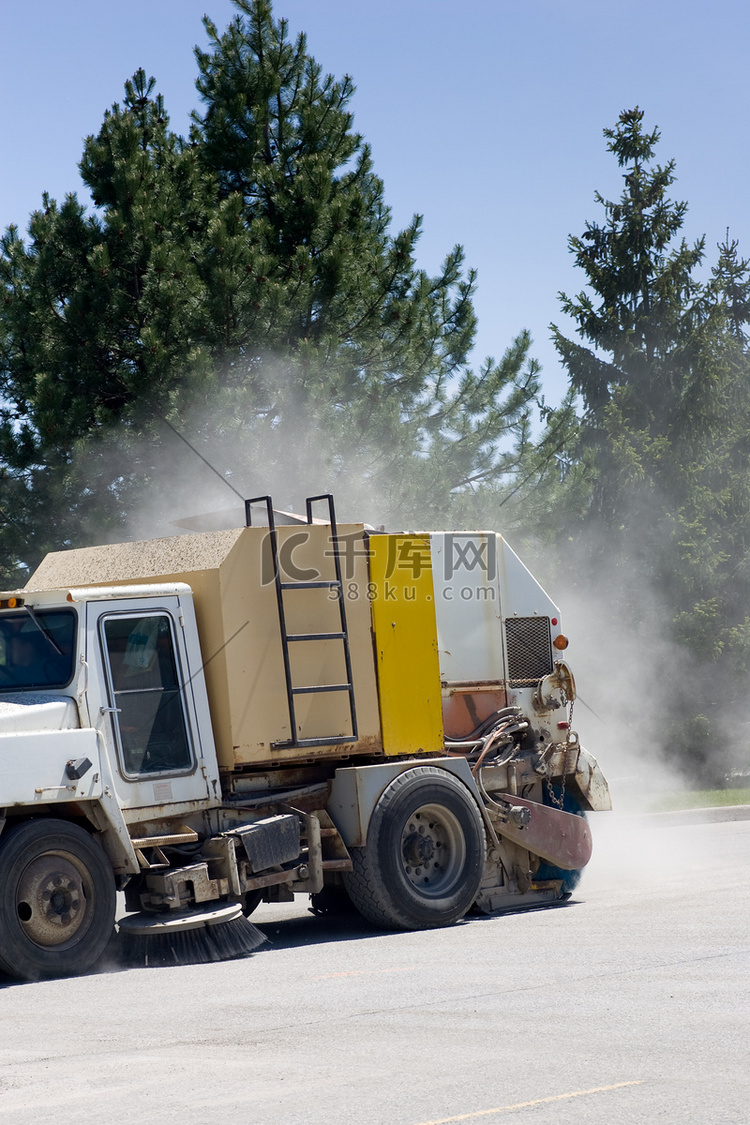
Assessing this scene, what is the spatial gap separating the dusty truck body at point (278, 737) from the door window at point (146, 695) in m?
0.01

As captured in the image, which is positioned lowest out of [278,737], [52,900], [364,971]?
[364,971]

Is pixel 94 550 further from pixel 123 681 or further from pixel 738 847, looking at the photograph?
pixel 738 847

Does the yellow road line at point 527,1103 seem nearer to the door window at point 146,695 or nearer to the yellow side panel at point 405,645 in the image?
the door window at point 146,695

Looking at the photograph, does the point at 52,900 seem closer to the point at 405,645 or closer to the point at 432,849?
the point at 432,849

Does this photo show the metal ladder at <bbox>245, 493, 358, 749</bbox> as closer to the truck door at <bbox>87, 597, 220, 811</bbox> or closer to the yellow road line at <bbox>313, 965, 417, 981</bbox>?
the truck door at <bbox>87, 597, 220, 811</bbox>

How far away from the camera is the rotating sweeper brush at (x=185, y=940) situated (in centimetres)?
838

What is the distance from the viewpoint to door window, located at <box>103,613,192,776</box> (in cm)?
852

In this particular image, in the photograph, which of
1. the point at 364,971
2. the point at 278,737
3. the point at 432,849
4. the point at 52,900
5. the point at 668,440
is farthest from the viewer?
the point at 668,440

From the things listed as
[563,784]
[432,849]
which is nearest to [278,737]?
[432,849]

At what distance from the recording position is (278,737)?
29.7ft

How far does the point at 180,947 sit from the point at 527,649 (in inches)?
151

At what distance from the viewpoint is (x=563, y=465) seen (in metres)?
20.7

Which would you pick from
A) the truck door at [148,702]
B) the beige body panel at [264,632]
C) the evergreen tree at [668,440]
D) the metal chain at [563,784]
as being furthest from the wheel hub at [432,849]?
the evergreen tree at [668,440]

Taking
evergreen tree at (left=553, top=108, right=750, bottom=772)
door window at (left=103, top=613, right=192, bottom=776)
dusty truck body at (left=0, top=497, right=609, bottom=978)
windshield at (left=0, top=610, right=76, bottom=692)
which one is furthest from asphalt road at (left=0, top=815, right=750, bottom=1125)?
evergreen tree at (left=553, top=108, right=750, bottom=772)
